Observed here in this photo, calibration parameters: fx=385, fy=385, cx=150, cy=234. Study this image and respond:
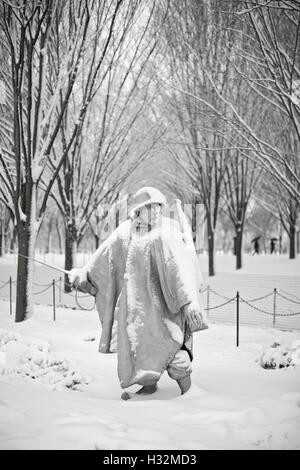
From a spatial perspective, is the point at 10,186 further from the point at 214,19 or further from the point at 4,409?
the point at 4,409

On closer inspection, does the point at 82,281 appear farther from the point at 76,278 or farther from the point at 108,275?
the point at 108,275

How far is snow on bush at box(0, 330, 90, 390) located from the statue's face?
69.5 inches

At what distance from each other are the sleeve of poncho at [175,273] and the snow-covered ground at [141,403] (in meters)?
0.85

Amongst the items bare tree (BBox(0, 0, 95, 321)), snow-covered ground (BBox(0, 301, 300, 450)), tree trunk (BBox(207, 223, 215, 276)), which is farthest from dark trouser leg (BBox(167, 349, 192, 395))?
tree trunk (BBox(207, 223, 215, 276))

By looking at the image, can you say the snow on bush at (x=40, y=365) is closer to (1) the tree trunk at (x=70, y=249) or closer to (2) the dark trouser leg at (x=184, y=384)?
(2) the dark trouser leg at (x=184, y=384)

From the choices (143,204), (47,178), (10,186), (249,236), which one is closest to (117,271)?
(143,204)

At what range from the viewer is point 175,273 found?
11.1 ft

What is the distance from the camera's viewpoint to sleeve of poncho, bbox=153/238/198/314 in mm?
3305

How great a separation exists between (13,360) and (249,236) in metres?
40.6

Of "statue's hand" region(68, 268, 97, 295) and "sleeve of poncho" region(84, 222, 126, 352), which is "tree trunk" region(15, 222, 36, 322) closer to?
"statue's hand" region(68, 268, 97, 295)

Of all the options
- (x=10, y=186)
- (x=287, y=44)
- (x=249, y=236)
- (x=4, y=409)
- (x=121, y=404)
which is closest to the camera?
(x=4, y=409)

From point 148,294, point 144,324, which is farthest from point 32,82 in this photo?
point 144,324

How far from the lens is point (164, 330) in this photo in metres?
3.38

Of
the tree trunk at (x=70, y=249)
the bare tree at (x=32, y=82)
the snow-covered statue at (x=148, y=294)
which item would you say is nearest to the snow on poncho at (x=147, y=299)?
the snow-covered statue at (x=148, y=294)
